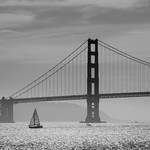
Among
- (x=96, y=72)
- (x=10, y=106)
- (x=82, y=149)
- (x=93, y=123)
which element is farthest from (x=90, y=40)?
(x=82, y=149)

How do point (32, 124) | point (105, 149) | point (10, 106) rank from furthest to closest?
point (10, 106), point (32, 124), point (105, 149)

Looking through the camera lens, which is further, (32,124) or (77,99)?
(77,99)

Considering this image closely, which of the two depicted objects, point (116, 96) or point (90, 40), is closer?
point (116, 96)

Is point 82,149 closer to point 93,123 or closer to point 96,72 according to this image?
point 96,72

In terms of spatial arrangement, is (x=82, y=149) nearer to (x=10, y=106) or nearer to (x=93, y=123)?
(x=93, y=123)

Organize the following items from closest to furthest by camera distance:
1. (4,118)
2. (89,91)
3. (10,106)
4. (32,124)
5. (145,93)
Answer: (32,124) → (145,93) → (89,91) → (10,106) → (4,118)

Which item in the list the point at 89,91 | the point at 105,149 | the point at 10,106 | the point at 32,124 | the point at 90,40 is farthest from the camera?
the point at 10,106

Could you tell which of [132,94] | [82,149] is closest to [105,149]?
[82,149]

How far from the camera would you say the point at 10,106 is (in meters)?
182

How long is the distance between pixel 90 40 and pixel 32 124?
4564 cm

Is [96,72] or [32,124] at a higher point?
[96,72]

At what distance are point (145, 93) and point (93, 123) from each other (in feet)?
101

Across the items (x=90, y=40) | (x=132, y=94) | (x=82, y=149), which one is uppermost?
(x=90, y=40)

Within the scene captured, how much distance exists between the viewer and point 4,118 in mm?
199750
